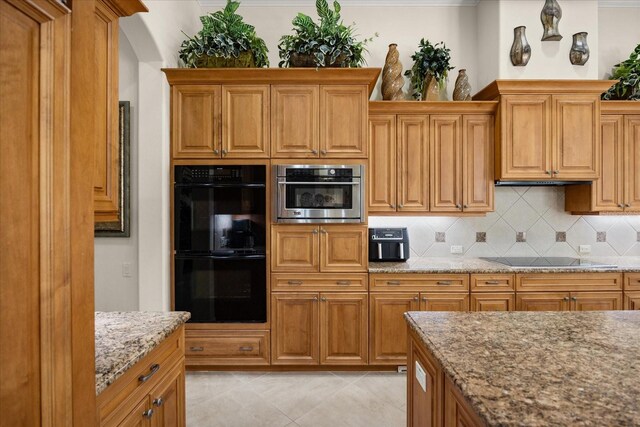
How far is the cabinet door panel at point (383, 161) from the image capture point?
Result: 328 cm

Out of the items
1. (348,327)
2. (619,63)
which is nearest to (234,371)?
(348,327)

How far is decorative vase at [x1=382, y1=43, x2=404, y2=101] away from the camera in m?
3.36

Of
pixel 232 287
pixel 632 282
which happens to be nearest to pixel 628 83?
pixel 632 282

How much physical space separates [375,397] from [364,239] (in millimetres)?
1184

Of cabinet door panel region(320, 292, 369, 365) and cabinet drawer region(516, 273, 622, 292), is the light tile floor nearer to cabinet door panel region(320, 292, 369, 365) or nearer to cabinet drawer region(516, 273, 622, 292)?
cabinet door panel region(320, 292, 369, 365)

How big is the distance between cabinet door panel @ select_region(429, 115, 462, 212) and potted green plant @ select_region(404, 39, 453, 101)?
0.30m

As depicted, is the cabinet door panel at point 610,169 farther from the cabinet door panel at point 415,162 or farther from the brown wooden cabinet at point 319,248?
the brown wooden cabinet at point 319,248

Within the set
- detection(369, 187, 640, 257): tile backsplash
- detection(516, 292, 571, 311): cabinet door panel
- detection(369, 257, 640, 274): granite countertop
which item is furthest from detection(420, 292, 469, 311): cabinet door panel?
detection(369, 187, 640, 257): tile backsplash

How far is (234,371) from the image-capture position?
120 inches

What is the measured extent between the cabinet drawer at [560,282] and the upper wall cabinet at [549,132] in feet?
2.78

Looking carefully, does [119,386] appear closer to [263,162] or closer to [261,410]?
[261,410]

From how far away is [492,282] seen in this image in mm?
3021

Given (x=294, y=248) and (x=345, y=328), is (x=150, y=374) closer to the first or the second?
(x=294, y=248)

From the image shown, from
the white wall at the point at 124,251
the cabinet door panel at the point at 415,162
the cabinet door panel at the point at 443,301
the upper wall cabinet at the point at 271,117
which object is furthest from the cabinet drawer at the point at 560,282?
the white wall at the point at 124,251
